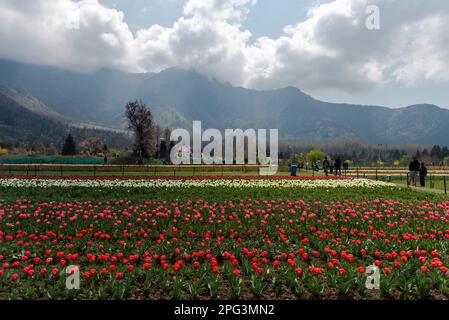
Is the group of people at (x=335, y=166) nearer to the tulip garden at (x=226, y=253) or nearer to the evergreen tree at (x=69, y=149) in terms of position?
the tulip garden at (x=226, y=253)

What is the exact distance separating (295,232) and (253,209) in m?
3.01

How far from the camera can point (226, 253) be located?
21.5ft

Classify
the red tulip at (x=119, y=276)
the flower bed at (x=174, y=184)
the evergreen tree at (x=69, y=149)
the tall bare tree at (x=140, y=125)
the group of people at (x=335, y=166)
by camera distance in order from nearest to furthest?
the red tulip at (x=119, y=276) < the flower bed at (x=174, y=184) < the group of people at (x=335, y=166) < the tall bare tree at (x=140, y=125) < the evergreen tree at (x=69, y=149)

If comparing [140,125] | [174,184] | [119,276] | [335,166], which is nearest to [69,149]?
[140,125]

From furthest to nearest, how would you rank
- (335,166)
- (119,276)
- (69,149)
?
1. (69,149)
2. (335,166)
3. (119,276)

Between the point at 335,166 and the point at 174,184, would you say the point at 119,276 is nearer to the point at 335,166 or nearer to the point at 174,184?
the point at 174,184

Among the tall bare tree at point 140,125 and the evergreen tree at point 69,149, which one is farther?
the evergreen tree at point 69,149

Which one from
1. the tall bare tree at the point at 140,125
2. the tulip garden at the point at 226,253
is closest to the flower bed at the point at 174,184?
the tulip garden at the point at 226,253

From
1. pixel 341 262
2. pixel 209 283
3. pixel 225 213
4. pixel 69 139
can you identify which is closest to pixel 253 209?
pixel 225 213

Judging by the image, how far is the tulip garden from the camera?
5.36 m

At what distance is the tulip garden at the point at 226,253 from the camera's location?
5359 mm
